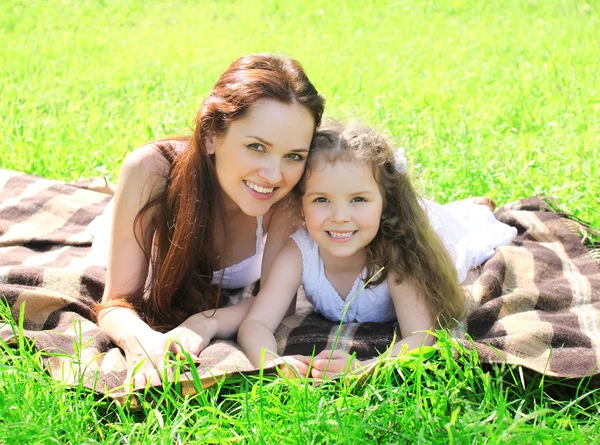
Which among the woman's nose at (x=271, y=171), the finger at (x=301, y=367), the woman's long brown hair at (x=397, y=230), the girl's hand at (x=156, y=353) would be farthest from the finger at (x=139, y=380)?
the woman's long brown hair at (x=397, y=230)

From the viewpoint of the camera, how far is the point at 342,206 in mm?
3002

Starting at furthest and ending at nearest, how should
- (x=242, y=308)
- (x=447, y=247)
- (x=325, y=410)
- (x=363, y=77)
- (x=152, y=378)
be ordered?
(x=363, y=77)
(x=447, y=247)
(x=242, y=308)
(x=152, y=378)
(x=325, y=410)

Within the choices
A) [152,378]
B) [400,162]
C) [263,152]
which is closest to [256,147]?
[263,152]

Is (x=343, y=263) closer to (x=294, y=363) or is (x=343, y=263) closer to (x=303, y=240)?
(x=303, y=240)

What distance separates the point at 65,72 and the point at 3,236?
9.77 ft

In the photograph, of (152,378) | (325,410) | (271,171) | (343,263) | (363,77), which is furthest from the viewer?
(363,77)

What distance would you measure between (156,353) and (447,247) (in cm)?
153

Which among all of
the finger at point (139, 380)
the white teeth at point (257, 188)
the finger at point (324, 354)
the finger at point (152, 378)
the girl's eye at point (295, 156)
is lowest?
the finger at point (139, 380)

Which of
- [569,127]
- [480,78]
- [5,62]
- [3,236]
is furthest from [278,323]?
[5,62]

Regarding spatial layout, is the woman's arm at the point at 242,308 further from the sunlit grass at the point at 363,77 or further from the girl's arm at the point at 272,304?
the sunlit grass at the point at 363,77

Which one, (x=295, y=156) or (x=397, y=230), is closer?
(x=295, y=156)

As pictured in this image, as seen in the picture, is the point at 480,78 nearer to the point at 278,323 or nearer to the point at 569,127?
the point at 569,127

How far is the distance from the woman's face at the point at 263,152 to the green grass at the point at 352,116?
39 centimetres

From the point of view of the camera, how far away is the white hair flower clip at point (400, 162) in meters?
3.12
